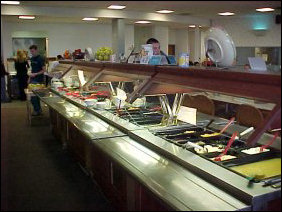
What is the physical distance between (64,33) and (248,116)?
Result: 8423mm

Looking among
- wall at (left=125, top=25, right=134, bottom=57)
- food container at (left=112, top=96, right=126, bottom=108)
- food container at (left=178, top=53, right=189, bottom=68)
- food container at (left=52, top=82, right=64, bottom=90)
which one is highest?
wall at (left=125, top=25, right=134, bottom=57)

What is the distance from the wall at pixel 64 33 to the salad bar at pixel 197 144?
729 cm

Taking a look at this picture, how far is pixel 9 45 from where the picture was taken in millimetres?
9164

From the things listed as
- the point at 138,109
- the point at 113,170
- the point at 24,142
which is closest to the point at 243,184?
the point at 113,170

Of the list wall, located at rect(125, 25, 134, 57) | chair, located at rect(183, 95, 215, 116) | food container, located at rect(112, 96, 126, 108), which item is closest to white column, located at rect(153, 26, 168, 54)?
wall, located at rect(125, 25, 134, 57)

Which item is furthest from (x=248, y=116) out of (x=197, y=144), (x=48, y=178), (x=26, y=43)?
(x=26, y=43)

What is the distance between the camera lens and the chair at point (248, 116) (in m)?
2.38

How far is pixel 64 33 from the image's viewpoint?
994 cm

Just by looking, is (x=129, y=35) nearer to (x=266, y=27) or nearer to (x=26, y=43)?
(x=26, y=43)

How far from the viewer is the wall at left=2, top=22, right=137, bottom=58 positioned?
31.0 feet

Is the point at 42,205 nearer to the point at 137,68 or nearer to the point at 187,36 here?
the point at 137,68

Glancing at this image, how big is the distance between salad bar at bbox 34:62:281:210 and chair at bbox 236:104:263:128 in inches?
7.4

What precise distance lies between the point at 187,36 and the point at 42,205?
11738 mm

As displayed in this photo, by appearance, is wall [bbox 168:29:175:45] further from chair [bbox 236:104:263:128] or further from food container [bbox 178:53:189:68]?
food container [bbox 178:53:189:68]
